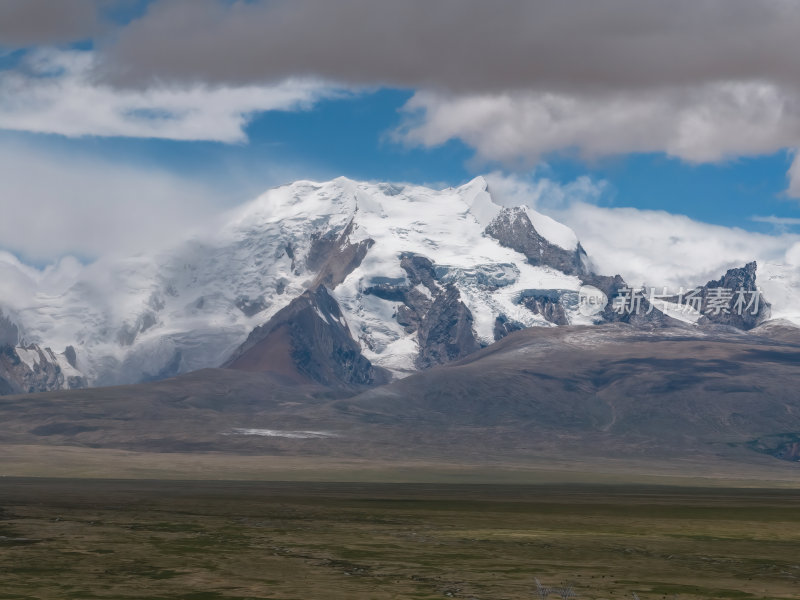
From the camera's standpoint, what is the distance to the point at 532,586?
112 meters

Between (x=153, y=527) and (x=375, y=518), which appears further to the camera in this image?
(x=375, y=518)

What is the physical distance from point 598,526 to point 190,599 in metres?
89.0

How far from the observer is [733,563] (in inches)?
5236

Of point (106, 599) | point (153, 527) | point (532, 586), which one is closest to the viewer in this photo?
point (106, 599)

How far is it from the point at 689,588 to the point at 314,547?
45894 millimetres

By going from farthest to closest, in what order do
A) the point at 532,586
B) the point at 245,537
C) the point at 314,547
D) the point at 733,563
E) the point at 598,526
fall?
Answer: the point at 598,526 < the point at 245,537 < the point at 314,547 < the point at 733,563 < the point at 532,586

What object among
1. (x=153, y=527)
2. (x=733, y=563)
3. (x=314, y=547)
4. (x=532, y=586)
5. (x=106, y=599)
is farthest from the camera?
(x=153, y=527)

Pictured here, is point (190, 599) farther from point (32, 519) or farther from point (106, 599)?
point (32, 519)

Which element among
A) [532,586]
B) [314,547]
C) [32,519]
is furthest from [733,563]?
[32,519]

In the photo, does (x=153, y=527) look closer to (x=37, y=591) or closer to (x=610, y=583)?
(x=37, y=591)

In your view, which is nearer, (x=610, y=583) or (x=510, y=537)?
(x=610, y=583)

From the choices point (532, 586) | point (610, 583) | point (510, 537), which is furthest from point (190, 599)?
point (510, 537)

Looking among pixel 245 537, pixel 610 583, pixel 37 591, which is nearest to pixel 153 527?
pixel 245 537

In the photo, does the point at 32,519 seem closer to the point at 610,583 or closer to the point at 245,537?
the point at 245,537
